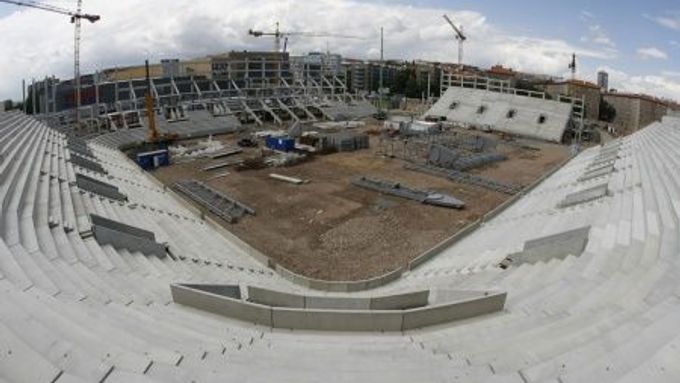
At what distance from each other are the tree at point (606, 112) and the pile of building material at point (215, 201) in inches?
3267

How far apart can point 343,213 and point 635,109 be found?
84.8m

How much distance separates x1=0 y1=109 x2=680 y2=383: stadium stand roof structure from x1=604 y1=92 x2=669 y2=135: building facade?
81519 mm

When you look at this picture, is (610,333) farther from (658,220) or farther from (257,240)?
(257,240)

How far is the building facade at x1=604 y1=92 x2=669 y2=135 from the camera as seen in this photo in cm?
8925

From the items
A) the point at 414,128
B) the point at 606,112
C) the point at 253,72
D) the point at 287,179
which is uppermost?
the point at 253,72

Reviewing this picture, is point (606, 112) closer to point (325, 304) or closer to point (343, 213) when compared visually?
point (343, 213)

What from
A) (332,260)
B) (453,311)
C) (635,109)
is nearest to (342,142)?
(332,260)

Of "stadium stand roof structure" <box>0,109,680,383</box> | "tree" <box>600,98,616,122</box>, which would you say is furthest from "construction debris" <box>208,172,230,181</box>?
"tree" <box>600,98,616,122</box>

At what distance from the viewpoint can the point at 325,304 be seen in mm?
10406

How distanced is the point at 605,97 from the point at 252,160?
85.0m

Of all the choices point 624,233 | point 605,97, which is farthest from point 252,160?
point 605,97

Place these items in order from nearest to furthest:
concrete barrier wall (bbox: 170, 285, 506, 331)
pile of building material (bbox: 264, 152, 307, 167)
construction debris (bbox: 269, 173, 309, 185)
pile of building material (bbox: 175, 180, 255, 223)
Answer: concrete barrier wall (bbox: 170, 285, 506, 331) < pile of building material (bbox: 175, 180, 255, 223) < construction debris (bbox: 269, 173, 309, 185) < pile of building material (bbox: 264, 152, 307, 167)

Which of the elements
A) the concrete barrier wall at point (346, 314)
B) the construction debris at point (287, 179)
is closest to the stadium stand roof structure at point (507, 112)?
→ the construction debris at point (287, 179)

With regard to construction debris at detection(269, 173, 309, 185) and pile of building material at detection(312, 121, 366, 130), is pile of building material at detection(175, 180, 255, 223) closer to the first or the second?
construction debris at detection(269, 173, 309, 185)
